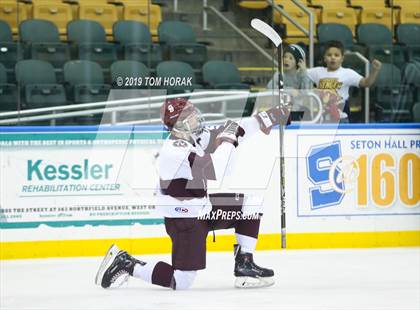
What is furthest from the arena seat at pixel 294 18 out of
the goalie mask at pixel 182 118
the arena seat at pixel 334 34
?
the goalie mask at pixel 182 118

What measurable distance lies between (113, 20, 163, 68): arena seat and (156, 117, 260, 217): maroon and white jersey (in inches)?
79.5

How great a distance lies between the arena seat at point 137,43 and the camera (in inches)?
314

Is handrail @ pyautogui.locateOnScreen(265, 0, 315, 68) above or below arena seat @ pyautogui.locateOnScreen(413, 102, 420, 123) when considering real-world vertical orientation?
above

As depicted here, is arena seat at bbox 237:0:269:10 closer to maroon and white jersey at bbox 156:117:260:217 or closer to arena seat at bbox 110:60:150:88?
arena seat at bbox 110:60:150:88

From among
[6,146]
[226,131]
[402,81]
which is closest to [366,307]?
[226,131]

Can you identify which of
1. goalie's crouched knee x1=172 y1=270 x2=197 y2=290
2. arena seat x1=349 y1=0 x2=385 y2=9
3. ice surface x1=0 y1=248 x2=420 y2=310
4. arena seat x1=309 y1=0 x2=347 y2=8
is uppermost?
arena seat x1=309 y1=0 x2=347 y2=8

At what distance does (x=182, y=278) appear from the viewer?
233 inches

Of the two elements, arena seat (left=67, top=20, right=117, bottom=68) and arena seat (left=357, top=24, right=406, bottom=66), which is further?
arena seat (left=357, top=24, right=406, bottom=66)

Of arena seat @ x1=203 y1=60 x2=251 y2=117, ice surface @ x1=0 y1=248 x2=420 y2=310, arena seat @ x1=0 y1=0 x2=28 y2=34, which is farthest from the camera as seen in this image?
arena seat @ x1=203 y1=60 x2=251 y2=117

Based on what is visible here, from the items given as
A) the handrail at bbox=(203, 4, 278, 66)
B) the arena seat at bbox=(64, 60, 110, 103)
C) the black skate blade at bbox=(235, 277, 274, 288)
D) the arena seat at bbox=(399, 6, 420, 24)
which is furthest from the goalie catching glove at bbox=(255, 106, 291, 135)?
the arena seat at bbox=(399, 6, 420, 24)

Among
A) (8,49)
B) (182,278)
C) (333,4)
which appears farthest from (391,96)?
(182,278)

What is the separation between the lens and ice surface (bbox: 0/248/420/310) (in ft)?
17.6

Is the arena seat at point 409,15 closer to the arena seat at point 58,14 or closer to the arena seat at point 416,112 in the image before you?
the arena seat at point 416,112

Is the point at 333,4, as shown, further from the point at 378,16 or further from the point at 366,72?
the point at 366,72
